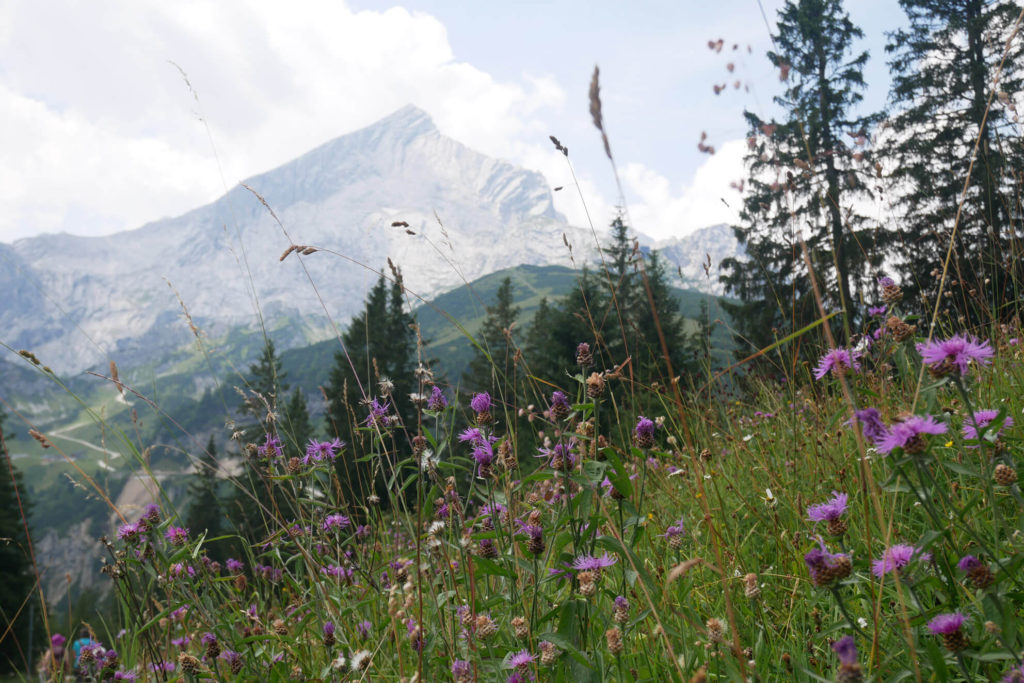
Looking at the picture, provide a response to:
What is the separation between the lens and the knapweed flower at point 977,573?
3.26 ft

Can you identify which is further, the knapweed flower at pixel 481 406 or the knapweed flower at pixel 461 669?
the knapweed flower at pixel 481 406

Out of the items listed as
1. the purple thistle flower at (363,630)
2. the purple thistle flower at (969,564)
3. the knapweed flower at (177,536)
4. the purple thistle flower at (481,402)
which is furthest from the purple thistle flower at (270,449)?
the purple thistle flower at (969,564)

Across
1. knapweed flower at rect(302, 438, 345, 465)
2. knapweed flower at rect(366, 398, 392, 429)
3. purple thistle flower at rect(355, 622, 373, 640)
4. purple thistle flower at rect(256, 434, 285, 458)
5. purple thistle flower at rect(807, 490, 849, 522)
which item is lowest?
purple thistle flower at rect(355, 622, 373, 640)

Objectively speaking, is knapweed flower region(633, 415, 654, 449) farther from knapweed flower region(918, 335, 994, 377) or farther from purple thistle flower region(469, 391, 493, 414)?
knapweed flower region(918, 335, 994, 377)

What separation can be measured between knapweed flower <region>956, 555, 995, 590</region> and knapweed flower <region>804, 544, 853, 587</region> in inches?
8.7

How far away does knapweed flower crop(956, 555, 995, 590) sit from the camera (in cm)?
99

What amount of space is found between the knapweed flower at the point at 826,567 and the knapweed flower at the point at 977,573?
0.22 metres

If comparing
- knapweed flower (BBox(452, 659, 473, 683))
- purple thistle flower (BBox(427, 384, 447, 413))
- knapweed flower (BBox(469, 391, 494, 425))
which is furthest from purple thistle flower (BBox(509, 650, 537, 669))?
purple thistle flower (BBox(427, 384, 447, 413))

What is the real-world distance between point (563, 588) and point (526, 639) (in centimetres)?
52

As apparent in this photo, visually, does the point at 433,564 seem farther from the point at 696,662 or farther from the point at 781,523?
the point at 781,523

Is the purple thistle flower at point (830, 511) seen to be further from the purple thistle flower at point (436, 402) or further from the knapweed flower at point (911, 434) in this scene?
the purple thistle flower at point (436, 402)

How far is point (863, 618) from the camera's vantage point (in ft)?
4.79

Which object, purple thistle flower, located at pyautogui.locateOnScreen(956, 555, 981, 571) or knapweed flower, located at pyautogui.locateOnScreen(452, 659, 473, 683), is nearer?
purple thistle flower, located at pyautogui.locateOnScreen(956, 555, 981, 571)

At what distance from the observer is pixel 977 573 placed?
1003mm
